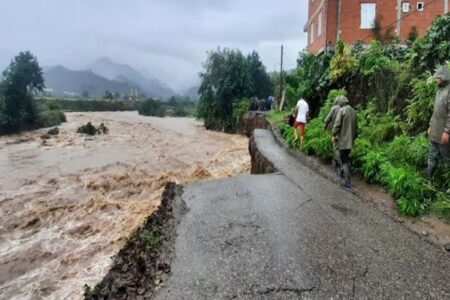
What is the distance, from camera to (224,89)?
3703 cm

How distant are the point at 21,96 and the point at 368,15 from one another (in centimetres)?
3466

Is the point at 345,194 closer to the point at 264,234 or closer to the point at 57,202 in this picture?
the point at 264,234

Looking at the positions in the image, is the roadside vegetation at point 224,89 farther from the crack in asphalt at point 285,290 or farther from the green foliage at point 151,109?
the crack in asphalt at point 285,290

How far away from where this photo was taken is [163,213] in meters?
6.59

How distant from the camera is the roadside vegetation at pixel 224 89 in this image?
37.0m

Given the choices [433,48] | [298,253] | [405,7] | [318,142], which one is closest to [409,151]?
[433,48]

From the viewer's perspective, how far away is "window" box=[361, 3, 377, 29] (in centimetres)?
2215

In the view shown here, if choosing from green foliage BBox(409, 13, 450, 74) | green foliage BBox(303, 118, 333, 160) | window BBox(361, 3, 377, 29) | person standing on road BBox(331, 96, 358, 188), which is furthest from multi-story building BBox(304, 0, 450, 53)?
person standing on road BBox(331, 96, 358, 188)

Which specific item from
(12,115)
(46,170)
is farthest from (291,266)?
(12,115)

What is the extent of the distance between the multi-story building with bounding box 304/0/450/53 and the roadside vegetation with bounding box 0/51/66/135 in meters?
31.2

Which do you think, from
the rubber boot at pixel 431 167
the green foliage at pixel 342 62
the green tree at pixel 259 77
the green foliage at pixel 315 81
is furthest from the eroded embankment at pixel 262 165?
the green tree at pixel 259 77

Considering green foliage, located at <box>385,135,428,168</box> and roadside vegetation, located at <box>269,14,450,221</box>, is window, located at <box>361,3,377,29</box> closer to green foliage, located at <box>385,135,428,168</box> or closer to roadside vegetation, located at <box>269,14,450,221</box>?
roadside vegetation, located at <box>269,14,450,221</box>

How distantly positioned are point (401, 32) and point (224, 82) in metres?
18.5

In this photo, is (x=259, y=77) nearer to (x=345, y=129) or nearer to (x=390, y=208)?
(x=345, y=129)
